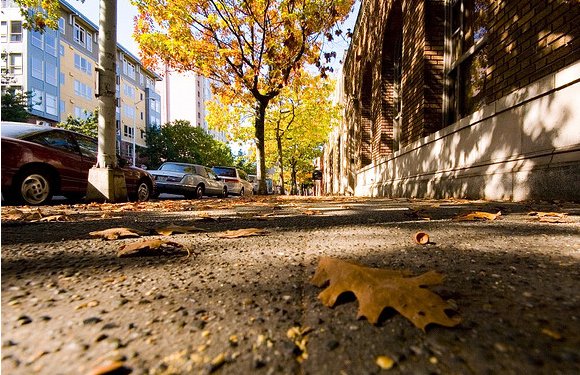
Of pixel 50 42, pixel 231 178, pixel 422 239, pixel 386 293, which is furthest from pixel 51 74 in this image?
pixel 386 293

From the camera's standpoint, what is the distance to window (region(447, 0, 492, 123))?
543 cm

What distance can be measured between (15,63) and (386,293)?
44.9 metres

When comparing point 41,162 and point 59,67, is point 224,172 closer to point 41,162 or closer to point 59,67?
point 41,162

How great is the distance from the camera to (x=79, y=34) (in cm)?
4131

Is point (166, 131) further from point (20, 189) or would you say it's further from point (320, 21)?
point (20, 189)

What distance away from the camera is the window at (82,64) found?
4112 centimetres

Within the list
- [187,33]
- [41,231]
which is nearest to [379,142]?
[187,33]

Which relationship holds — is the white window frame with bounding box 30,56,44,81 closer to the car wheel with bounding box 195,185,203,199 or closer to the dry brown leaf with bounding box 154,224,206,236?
the car wheel with bounding box 195,185,203,199

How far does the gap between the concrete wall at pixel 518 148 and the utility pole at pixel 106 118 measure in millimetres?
5992

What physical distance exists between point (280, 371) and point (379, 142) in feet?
35.9

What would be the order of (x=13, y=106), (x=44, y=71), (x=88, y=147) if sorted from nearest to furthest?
(x=88, y=147) < (x=13, y=106) < (x=44, y=71)

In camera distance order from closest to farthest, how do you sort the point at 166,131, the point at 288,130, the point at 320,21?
the point at 320,21 < the point at 288,130 < the point at 166,131

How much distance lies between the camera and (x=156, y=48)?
488 inches

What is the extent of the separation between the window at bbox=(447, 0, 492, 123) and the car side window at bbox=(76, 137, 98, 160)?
303 inches
